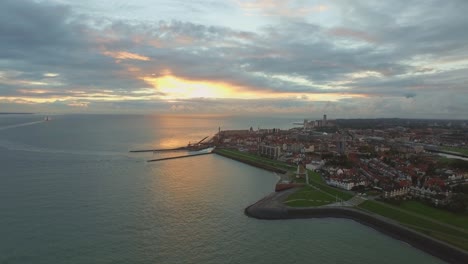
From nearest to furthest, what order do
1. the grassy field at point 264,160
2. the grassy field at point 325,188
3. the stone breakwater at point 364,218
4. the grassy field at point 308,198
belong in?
the stone breakwater at point 364,218
the grassy field at point 308,198
the grassy field at point 325,188
the grassy field at point 264,160

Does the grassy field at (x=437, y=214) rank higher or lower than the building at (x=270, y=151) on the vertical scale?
lower

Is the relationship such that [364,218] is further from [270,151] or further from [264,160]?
[270,151]

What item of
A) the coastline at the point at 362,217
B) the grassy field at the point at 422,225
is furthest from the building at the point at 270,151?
the grassy field at the point at 422,225

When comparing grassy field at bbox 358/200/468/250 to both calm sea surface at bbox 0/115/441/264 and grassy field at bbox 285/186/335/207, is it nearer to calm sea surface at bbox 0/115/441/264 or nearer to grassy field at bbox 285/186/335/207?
calm sea surface at bbox 0/115/441/264

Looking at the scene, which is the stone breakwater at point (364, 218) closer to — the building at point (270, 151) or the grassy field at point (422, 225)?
the grassy field at point (422, 225)

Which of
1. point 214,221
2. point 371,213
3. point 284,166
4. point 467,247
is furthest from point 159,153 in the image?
point 467,247

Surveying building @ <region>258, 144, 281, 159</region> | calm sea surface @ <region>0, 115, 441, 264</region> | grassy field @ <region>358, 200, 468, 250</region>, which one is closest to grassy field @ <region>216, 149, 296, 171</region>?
building @ <region>258, 144, 281, 159</region>
